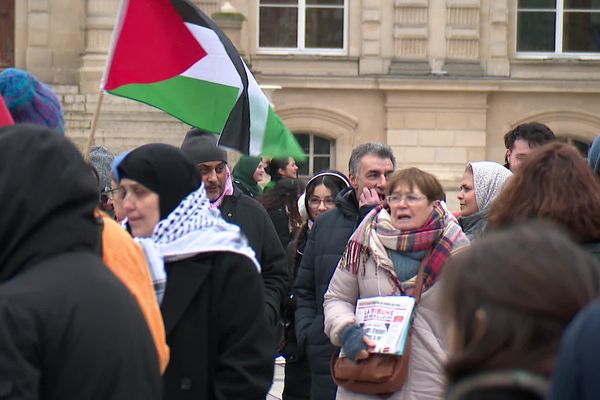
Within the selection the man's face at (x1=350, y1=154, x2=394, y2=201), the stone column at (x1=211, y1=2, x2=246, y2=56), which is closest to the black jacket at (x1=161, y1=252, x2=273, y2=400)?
the man's face at (x1=350, y1=154, x2=394, y2=201)

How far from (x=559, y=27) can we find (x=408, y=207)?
17.3 m

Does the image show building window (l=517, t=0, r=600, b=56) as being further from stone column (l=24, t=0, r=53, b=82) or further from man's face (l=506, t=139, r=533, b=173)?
man's face (l=506, t=139, r=533, b=173)

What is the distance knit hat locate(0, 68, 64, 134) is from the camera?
4723 millimetres

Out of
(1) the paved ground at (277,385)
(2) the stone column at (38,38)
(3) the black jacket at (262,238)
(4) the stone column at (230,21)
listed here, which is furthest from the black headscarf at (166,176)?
(2) the stone column at (38,38)

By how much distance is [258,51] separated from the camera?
2167 centimetres

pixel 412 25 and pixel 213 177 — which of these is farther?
pixel 412 25

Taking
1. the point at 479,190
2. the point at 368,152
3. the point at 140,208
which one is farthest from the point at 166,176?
the point at 368,152

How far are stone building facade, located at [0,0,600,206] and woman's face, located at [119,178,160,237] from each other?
53.0ft

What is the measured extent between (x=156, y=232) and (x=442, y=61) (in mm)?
17224

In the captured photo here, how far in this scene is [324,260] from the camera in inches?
252

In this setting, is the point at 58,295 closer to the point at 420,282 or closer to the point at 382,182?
the point at 420,282

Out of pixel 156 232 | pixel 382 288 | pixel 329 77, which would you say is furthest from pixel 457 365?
pixel 329 77

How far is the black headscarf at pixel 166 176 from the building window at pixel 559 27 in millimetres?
18022

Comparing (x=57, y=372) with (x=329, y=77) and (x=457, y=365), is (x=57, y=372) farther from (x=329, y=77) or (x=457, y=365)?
(x=329, y=77)
